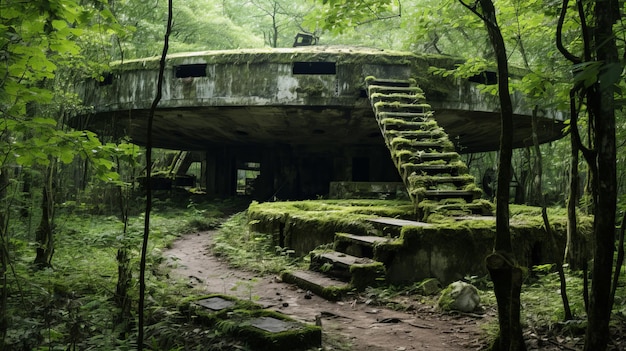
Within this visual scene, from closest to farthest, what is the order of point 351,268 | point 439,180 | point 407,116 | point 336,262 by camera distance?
1. point 351,268
2. point 336,262
3. point 439,180
4. point 407,116

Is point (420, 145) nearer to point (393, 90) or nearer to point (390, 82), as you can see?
point (393, 90)

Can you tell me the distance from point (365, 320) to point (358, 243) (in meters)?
1.64

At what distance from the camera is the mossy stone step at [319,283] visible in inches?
197

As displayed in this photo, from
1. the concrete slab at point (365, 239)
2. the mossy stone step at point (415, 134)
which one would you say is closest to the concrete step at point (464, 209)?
the concrete slab at point (365, 239)

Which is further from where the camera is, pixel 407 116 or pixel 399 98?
pixel 399 98

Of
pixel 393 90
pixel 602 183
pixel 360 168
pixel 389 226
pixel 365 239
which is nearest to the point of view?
pixel 602 183

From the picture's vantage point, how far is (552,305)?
424cm

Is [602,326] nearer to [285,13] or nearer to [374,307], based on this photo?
[374,307]

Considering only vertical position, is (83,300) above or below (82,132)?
below

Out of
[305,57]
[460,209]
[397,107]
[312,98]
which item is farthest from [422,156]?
[305,57]

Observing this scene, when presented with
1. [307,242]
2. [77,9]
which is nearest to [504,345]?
[77,9]

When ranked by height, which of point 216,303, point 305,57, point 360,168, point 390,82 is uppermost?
point 305,57

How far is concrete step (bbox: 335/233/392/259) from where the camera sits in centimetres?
564

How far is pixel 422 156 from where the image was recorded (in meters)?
7.68
